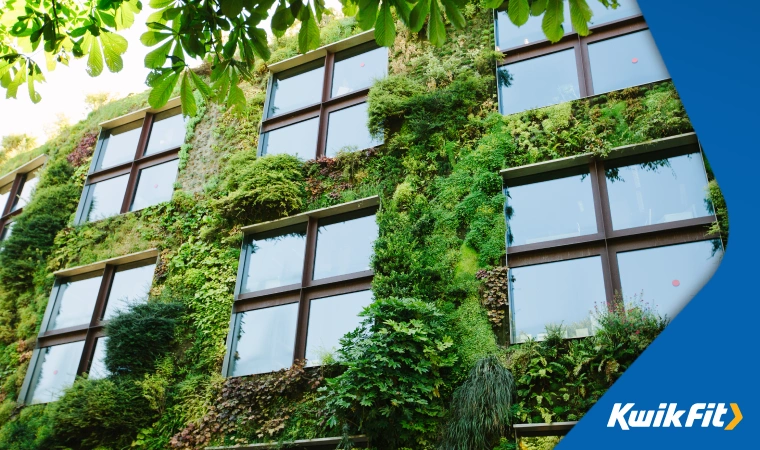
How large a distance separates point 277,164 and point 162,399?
3.79 meters

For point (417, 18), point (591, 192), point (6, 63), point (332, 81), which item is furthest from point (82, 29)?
point (332, 81)

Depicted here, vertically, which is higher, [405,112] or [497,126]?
[405,112]

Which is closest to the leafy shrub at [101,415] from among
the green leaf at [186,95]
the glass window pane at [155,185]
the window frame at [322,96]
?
the glass window pane at [155,185]

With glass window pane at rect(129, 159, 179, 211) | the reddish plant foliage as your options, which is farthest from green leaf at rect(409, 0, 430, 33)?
the reddish plant foliage

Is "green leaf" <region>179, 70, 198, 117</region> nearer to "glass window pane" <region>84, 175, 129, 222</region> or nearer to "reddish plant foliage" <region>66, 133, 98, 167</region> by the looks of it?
"glass window pane" <region>84, 175, 129, 222</region>

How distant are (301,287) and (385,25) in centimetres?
573

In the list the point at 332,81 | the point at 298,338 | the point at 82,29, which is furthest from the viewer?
the point at 332,81

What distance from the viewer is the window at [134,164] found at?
11.9 m

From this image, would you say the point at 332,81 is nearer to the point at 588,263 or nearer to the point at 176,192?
the point at 176,192

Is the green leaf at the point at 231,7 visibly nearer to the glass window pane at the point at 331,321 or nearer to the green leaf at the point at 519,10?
the green leaf at the point at 519,10

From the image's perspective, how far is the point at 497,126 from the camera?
28.0 feet

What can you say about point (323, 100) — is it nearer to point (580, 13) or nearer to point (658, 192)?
point (658, 192)

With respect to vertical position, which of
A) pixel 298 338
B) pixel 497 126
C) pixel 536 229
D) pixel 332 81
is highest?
pixel 332 81

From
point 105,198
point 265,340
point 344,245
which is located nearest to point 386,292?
point 344,245
